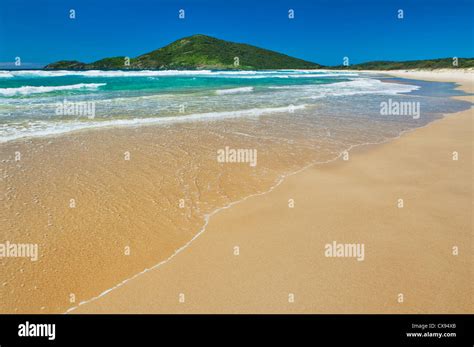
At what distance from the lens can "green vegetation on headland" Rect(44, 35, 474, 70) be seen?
13225cm

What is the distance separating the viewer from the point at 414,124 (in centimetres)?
1169

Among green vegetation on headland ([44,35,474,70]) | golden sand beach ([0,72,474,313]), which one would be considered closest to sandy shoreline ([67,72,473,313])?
golden sand beach ([0,72,474,313])

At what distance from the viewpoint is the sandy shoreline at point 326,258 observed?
9.75ft

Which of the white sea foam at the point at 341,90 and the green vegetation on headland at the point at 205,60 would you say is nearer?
the white sea foam at the point at 341,90

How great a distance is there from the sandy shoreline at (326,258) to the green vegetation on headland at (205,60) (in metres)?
125

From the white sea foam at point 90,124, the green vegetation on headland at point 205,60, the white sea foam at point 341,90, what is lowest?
the white sea foam at point 90,124

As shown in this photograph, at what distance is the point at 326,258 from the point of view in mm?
3645

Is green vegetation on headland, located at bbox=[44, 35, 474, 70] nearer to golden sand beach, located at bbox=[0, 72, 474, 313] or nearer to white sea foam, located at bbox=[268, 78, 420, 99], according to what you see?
white sea foam, located at bbox=[268, 78, 420, 99]

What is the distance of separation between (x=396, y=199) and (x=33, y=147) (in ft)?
27.4

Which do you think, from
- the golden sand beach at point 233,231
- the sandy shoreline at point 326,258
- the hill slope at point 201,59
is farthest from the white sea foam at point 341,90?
the hill slope at point 201,59

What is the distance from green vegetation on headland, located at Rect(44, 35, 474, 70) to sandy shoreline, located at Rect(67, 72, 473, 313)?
125036 mm

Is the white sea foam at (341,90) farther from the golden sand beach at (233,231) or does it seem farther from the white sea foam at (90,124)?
the golden sand beach at (233,231)

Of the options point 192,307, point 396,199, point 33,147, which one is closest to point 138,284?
point 192,307

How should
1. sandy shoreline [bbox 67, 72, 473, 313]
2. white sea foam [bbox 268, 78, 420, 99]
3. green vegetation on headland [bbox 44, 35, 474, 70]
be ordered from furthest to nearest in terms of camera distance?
green vegetation on headland [bbox 44, 35, 474, 70]
white sea foam [bbox 268, 78, 420, 99]
sandy shoreline [bbox 67, 72, 473, 313]
